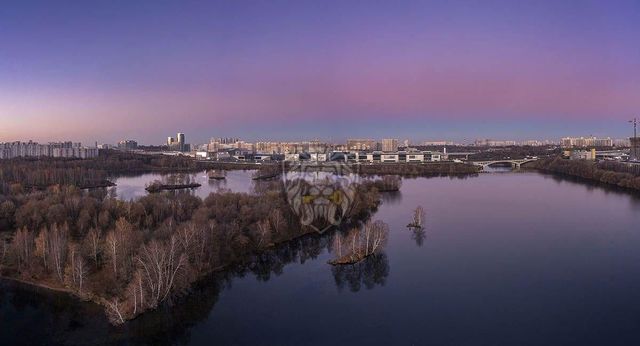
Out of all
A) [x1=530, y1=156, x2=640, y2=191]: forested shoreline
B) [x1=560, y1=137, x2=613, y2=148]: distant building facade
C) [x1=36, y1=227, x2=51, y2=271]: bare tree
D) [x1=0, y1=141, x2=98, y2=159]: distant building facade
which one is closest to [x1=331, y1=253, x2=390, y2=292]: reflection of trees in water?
[x1=36, y1=227, x2=51, y2=271]: bare tree

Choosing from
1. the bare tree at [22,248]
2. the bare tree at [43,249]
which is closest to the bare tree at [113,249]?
the bare tree at [43,249]

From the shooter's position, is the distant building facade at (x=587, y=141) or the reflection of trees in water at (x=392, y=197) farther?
the distant building facade at (x=587, y=141)

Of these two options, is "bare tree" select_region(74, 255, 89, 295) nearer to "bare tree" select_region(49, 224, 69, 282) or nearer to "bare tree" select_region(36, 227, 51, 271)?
"bare tree" select_region(49, 224, 69, 282)

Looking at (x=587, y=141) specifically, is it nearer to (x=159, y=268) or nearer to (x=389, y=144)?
(x=389, y=144)

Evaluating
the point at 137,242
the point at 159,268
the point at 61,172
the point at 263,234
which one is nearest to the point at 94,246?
the point at 137,242

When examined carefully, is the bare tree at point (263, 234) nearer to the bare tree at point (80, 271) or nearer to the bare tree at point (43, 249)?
the bare tree at point (80, 271)

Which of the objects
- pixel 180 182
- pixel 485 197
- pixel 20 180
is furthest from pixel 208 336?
pixel 20 180

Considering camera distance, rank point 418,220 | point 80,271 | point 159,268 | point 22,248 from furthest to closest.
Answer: point 418,220 → point 22,248 → point 80,271 → point 159,268
